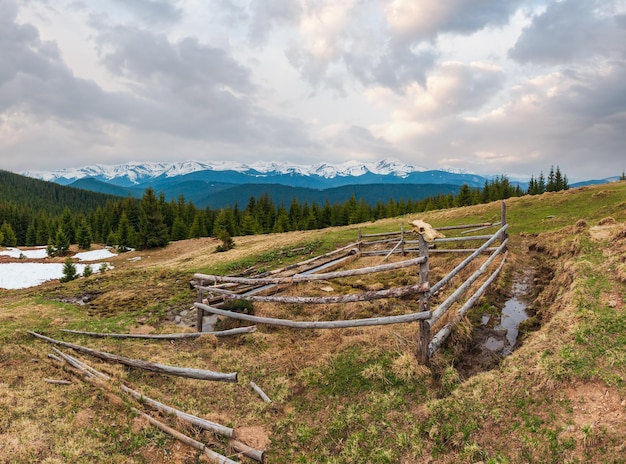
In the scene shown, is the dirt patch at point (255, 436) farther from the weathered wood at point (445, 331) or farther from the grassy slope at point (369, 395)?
the weathered wood at point (445, 331)

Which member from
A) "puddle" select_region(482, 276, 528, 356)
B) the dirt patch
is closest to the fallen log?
the dirt patch

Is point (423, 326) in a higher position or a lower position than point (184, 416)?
higher

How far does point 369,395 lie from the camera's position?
20.5 ft

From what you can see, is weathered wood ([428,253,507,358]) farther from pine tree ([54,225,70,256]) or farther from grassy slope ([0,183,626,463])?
pine tree ([54,225,70,256])

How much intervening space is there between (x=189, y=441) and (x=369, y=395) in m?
3.34

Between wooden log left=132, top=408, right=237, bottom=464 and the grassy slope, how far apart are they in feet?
0.44

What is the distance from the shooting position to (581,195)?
2459 centimetres

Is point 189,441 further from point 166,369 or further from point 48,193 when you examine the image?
point 48,193

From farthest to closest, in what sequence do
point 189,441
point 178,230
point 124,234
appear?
point 178,230, point 124,234, point 189,441

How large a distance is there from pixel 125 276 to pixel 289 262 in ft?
39.6

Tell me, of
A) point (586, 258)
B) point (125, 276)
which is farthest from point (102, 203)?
point (586, 258)

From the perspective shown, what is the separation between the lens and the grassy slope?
475cm

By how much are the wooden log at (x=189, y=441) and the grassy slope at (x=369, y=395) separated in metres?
0.13

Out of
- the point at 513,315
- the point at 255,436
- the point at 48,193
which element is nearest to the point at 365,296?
the point at 255,436
